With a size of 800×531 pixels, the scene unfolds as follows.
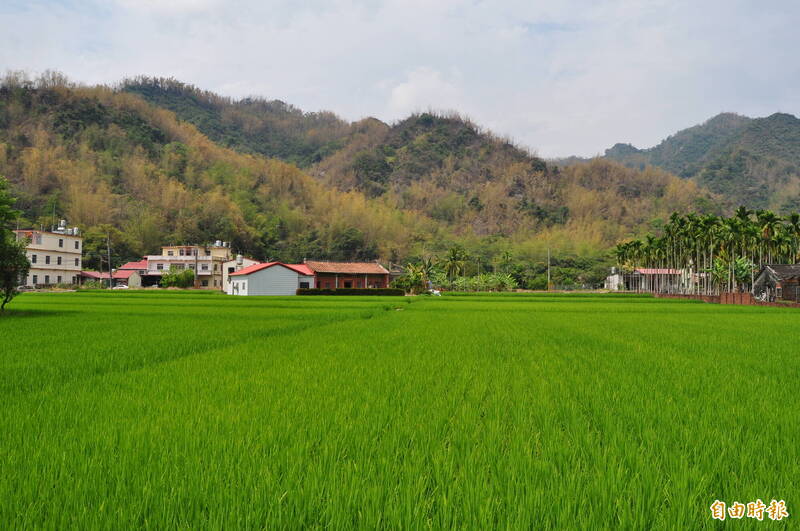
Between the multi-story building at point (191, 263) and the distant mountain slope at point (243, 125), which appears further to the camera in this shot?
the distant mountain slope at point (243, 125)

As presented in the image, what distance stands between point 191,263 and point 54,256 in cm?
1692

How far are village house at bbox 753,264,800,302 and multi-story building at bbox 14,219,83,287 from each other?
81.7 metres

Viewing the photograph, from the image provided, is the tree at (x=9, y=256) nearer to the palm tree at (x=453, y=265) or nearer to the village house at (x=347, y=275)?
the village house at (x=347, y=275)

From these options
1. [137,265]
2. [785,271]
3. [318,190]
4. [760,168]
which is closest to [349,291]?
[137,265]

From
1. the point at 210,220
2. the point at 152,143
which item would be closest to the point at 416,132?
the point at 152,143

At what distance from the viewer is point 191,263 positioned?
7119 centimetres

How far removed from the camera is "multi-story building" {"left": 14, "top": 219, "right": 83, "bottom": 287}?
57406mm

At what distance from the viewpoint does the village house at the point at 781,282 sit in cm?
4494

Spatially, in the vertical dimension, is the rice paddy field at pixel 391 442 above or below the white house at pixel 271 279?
below

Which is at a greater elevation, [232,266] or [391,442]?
[232,266]

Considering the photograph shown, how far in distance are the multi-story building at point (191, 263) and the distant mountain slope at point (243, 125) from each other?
10880 centimetres

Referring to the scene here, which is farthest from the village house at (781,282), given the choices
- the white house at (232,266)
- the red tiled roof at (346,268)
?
the white house at (232,266)

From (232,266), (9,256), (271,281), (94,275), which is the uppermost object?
(232,266)

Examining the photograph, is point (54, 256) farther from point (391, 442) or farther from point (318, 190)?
point (391, 442)
